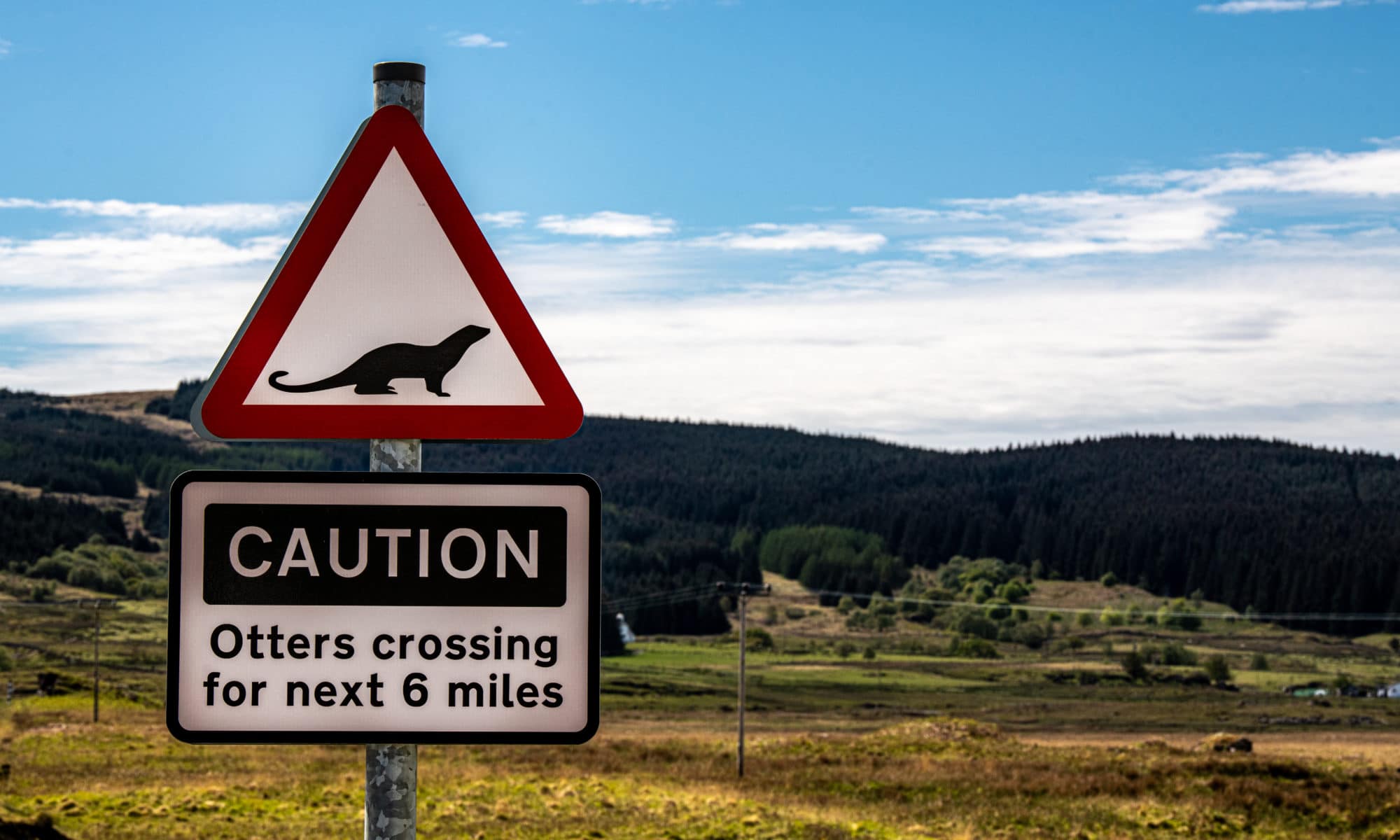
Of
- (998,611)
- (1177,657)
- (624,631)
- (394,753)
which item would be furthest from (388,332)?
(998,611)

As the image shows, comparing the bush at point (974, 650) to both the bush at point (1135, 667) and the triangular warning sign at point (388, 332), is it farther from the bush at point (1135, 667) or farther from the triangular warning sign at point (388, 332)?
the triangular warning sign at point (388, 332)

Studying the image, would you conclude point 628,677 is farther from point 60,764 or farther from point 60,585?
point 60,764

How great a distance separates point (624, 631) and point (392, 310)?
162 metres

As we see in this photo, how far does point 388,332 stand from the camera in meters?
2.80

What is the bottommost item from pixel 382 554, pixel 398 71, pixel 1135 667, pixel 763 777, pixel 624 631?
pixel 1135 667

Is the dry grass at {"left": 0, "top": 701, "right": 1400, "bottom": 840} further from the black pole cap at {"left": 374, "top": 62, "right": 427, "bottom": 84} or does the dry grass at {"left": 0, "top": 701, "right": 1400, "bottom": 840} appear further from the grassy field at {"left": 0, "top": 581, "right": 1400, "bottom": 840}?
the black pole cap at {"left": 374, "top": 62, "right": 427, "bottom": 84}

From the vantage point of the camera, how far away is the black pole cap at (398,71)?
112 inches

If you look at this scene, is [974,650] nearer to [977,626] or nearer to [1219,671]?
[977,626]

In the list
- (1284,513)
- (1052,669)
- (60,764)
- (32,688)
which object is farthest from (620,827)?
(1284,513)

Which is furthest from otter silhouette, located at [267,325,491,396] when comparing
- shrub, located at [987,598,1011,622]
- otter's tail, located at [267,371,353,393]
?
shrub, located at [987,598,1011,622]

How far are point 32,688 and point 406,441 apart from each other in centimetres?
8876

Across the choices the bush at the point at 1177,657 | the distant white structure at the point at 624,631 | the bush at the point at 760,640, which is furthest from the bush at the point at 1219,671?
the distant white structure at the point at 624,631

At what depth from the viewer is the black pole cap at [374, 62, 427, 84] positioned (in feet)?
9.30

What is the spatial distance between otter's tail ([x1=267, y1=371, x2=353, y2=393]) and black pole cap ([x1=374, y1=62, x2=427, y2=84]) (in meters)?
0.67
